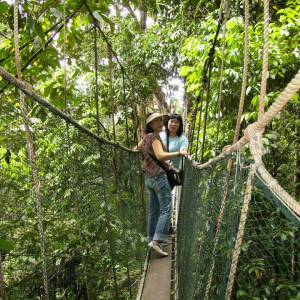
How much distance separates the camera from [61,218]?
1330 millimetres

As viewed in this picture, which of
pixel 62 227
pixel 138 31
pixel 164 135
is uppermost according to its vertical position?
pixel 138 31

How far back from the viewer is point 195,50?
1.90 m

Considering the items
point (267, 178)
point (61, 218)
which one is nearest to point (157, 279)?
point (61, 218)

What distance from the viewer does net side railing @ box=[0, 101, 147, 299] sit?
85 cm

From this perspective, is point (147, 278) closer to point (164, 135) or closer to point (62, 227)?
point (62, 227)

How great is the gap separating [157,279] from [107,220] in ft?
1.57

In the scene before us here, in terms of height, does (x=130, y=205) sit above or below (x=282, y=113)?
below

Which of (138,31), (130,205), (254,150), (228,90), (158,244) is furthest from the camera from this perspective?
(130,205)

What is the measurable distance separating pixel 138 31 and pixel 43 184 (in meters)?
0.85

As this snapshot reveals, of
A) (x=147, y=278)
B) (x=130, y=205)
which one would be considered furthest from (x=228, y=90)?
A: (x=147, y=278)

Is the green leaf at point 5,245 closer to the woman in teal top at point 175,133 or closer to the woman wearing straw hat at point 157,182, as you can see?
the woman wearing straw hat at point 157,182

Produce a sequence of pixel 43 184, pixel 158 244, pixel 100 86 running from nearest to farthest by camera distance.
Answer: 1. pixel 43 184
2. pixel 158 244
3. pixel 100 86

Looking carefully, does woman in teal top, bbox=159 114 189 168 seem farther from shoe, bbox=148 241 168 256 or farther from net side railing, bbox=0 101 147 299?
shoe, bbox=148 241 168 256

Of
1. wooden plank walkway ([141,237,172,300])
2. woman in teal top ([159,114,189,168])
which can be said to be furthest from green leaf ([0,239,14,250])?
woman in teal top ([159,114,189,168])
